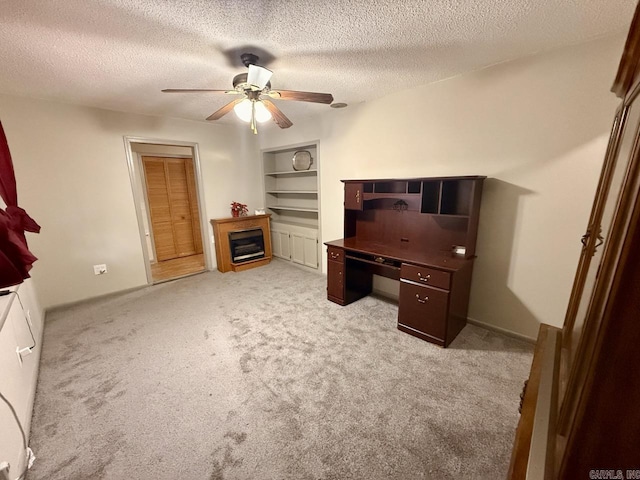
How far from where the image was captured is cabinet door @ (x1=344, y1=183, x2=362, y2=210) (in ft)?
9.95

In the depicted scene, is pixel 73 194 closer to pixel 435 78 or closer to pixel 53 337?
pixel 53 337

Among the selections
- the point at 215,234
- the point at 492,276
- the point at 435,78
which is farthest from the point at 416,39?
the point at 215,234

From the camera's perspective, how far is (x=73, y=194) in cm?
314

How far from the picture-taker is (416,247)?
9.35 ft

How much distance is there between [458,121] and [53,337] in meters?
4.49

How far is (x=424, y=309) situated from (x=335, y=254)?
116 cm

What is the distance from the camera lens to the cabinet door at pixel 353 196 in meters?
3.03

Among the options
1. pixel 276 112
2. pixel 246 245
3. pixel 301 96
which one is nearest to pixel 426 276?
pixel 301 96

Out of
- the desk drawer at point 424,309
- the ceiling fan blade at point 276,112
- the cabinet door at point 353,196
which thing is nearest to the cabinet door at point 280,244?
the cabinet door at point 353,196

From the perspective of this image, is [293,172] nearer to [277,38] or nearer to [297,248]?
[297,248]

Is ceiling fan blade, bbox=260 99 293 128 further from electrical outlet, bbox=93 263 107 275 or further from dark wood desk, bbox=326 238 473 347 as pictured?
electrical outlet, bbox=93 263 107 275

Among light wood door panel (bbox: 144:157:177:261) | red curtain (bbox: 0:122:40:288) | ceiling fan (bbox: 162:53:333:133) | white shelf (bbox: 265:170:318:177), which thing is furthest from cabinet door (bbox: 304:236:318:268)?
red curtain (bbox: 0:122:40:288)

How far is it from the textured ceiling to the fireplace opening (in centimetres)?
245

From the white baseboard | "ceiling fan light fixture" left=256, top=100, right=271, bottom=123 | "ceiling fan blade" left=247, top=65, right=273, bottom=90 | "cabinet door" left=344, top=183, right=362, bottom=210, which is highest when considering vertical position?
"ceiling fan blade" left=247, top=65, right=273, bottom=90
